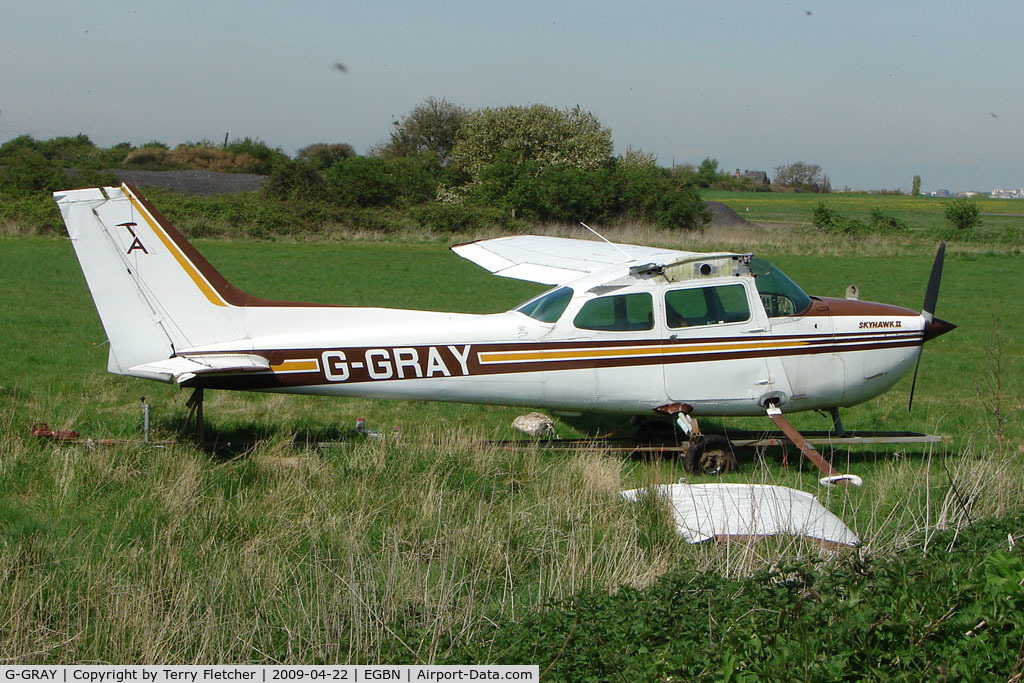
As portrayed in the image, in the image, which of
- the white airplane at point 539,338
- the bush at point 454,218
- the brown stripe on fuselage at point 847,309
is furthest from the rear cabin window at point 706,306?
the bush at point 454,218

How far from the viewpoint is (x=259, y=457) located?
7.68 m

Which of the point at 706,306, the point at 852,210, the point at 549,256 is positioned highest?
the point at 852,210

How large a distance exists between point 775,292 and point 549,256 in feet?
11.2

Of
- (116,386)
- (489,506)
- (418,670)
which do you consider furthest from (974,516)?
(116,386)

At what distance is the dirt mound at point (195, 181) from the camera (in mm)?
49594

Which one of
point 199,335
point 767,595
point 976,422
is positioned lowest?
point 976,422

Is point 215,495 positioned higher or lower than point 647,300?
lower

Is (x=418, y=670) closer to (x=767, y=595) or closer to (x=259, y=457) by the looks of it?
(x=767, y=595)

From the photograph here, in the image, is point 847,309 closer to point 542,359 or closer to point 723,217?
point 542,359

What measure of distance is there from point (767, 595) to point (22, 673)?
3501 mm

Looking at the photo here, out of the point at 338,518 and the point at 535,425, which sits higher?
the point at 338,518

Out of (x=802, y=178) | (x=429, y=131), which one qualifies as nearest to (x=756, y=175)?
(x=802, y=178)

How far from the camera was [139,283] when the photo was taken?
783cm

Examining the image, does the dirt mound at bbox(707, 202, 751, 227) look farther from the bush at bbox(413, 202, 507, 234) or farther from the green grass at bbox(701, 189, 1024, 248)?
the bush at bbox(413, 202, 507, 234)
